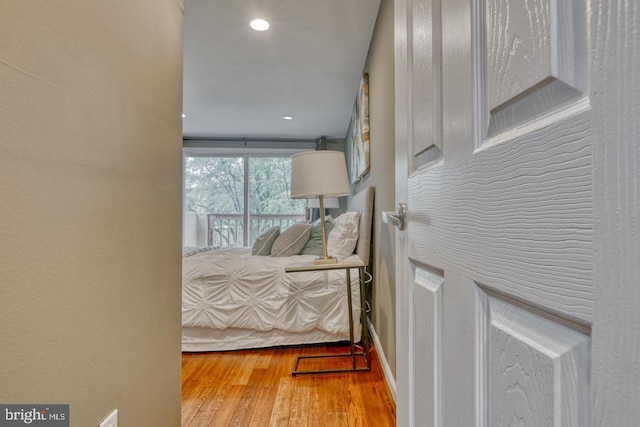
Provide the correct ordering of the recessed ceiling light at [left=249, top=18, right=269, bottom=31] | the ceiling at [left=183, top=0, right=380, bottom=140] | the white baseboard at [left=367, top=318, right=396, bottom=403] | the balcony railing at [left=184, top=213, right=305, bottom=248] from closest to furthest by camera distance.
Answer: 1. the white baseboard at [left=367, top=318, right=396, bottom=403]
2. the ceiling at [left=183, top=0, right=380, bottom=140]
3. the recessed ceiling light at [left=249, top=18, right=269, bottom=31]
4. the balcony railing at [left=184, top=213, right=305, bottom=248]

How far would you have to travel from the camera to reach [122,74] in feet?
2.67

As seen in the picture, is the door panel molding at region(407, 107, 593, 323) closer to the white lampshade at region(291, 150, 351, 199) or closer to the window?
the white lampshade at region(291, 150, 351, 199)

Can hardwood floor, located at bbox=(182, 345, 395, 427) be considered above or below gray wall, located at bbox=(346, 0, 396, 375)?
below

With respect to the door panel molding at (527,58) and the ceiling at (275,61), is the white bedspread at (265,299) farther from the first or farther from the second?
the door panel molding at (527,58)

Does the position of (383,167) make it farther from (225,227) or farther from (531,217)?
(225,227)

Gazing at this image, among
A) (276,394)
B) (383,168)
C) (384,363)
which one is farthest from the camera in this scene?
(383,168)

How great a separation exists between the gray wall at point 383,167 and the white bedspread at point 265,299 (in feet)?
1.00

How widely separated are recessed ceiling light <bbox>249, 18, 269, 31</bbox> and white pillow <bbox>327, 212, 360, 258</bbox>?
62.7 inches

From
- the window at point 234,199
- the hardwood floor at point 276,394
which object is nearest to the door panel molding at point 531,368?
the hardwood floor at point 276,394

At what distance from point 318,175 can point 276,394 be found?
129cm

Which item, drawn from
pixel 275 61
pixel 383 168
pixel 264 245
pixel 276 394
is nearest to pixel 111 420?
pixel 276 394

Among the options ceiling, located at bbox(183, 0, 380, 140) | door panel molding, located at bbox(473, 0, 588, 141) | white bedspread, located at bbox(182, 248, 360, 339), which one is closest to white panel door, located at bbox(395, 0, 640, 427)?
door panel molding, located at bbox(473, 0, 588, 141)

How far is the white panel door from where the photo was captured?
26 centimetres

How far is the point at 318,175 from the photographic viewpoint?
2.07 m
